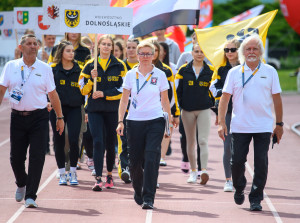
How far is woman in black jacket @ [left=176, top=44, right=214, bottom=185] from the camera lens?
11.4m

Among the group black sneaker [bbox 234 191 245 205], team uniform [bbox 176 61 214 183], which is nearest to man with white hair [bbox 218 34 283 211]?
black sneaker [bbox 234 191 245 205]

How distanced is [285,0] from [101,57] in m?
9.74

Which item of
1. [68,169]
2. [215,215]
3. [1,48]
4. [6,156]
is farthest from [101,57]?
[1,48]

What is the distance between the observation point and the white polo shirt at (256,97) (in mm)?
8820

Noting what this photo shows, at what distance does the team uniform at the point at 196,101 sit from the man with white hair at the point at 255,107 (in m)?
2.37

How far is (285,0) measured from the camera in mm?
19547

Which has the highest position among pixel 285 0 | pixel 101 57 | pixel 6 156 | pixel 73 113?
pixel 285 0

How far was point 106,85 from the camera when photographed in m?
10.8

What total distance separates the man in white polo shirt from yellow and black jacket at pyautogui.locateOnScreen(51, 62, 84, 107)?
66.8 inches

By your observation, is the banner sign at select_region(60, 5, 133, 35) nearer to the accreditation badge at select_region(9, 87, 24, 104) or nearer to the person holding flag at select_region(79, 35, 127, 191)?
the person holding flag at select_region(79, 35, 127, 191)

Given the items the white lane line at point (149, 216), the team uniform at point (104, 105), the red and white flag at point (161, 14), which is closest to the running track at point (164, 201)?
the white lane line at point (149, 216)

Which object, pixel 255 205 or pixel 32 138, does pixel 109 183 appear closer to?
pixel 32 138

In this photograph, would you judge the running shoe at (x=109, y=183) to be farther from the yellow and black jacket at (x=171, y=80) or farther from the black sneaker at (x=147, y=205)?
the black sneaker at (x=147, y=205)

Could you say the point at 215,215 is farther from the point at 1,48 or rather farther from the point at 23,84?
the point at 1,48
